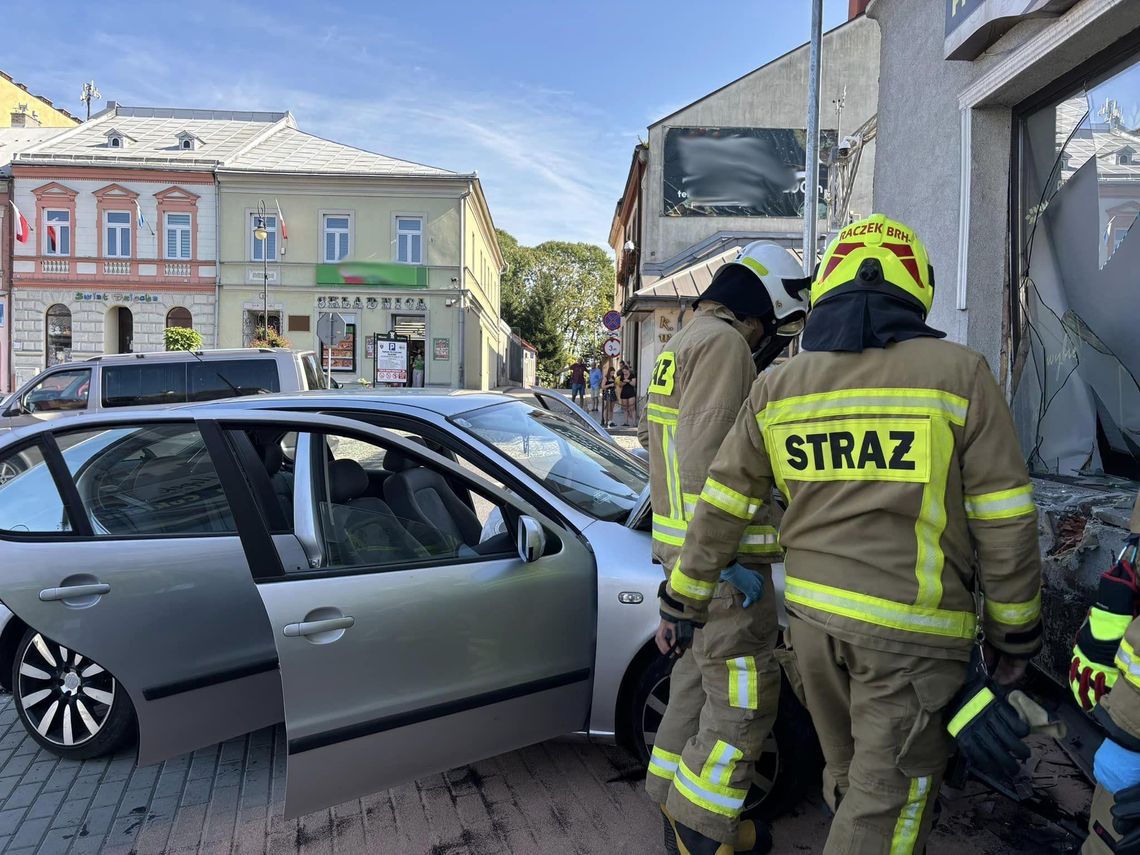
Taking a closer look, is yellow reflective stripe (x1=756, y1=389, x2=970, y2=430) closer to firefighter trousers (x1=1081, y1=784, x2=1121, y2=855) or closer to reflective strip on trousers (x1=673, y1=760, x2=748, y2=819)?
firefighter trousers (x1=1081, y1=784, x2=1121, y2=855)

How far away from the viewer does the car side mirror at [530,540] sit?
2.66m

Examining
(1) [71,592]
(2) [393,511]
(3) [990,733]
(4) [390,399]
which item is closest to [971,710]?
(3) [990,733]

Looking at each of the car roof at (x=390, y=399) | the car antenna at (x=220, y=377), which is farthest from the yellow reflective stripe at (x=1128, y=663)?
the car antenna at (x=220, y=377)

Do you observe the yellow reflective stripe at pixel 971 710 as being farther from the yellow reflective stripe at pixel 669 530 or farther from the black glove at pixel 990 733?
the yellow reflective stripe at pixel 669 530

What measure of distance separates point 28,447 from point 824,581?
3168mm

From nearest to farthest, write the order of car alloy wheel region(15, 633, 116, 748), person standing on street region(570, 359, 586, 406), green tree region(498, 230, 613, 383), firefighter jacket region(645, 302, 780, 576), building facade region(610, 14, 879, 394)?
firefighter jacket region(645, 302, 780, 576)
car alloy wheel region(15, 633, 116, 748)
building facade region(610, 14, 879, 394)
person standing on street region(570, 359, 586, 406)
green tree region(498, 230, 613, 383)

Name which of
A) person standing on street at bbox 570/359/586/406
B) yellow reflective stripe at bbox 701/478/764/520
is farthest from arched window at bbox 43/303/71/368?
yellow reflective stripe at bbox 701/478/764/520

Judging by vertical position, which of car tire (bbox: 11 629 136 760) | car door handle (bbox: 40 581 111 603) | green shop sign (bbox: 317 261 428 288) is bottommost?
car tire (bbox: 11 629 136 760)

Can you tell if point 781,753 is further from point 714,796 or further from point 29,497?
point 29,497

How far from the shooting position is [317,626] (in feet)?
8.36

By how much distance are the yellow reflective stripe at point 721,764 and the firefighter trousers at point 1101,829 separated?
2.76ft

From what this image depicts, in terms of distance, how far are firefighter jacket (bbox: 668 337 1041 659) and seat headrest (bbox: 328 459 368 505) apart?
1.93 m

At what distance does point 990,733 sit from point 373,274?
31.0m

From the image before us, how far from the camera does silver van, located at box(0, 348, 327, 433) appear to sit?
10188 mm
